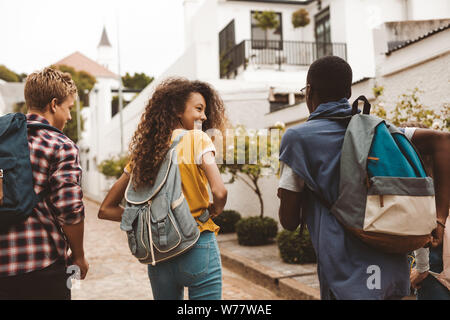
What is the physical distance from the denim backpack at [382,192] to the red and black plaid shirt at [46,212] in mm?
1199

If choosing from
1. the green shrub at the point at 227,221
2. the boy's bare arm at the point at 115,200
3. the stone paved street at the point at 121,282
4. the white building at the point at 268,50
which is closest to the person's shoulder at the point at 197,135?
the boy's bare arm at the point at 115,200

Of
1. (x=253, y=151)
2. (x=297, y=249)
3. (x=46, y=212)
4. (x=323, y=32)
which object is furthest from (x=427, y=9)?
(x=46, y=212)

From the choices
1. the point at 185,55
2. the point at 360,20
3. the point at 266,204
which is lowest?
the point at 266,204

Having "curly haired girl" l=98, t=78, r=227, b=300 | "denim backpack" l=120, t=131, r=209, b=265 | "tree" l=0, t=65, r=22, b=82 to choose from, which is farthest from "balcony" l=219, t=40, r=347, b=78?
"tree" l=0, t=65, r=22, b=82

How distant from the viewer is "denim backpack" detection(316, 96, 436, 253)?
1.75 m

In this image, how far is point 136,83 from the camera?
191 feet

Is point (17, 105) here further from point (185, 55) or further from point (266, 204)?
point (266, 204)

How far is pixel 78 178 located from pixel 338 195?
121cm

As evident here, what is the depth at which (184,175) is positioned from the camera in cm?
236

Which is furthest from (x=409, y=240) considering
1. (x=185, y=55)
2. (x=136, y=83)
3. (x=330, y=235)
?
(x=136, y=83)

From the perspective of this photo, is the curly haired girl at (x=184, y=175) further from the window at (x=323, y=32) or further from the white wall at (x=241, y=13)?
the white wall at (x=241, y=13)

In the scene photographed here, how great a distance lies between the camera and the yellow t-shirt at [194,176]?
2342 mm

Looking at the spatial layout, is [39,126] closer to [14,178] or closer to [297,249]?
[14,178]

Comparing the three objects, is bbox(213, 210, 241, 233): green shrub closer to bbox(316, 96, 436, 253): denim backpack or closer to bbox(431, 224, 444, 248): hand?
bbox(431, 224, 444, 248): hand
